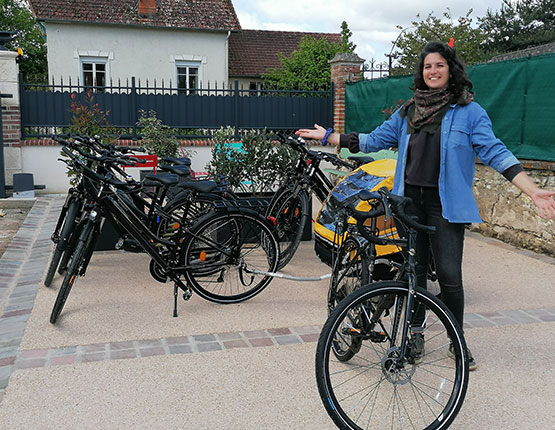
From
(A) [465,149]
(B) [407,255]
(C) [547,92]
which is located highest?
(C) [547,92]

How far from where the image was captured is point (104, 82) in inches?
883

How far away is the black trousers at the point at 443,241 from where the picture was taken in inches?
140

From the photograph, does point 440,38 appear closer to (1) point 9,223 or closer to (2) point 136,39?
(2) point 136,39

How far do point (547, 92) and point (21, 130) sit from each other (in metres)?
9.70

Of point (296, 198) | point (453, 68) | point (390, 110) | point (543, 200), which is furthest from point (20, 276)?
point (390, 110)

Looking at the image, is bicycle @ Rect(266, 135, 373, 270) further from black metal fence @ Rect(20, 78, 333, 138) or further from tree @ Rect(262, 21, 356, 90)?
tree @ Rect(262, 21, 356, 90)

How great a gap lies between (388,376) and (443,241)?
97 cm

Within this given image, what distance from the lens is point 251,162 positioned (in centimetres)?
703

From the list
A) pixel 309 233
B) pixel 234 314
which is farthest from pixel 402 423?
pixel 309 233

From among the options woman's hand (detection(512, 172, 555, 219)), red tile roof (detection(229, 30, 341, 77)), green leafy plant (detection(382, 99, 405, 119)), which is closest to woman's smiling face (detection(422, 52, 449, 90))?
woman's hand (detection(512, 172, 555, 219))

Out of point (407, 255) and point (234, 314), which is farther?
point (234, 314)

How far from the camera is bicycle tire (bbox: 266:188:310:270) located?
5898 mm

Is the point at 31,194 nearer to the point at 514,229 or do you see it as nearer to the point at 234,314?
the point at 234,314

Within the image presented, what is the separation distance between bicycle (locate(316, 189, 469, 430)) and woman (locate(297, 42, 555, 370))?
297mm
